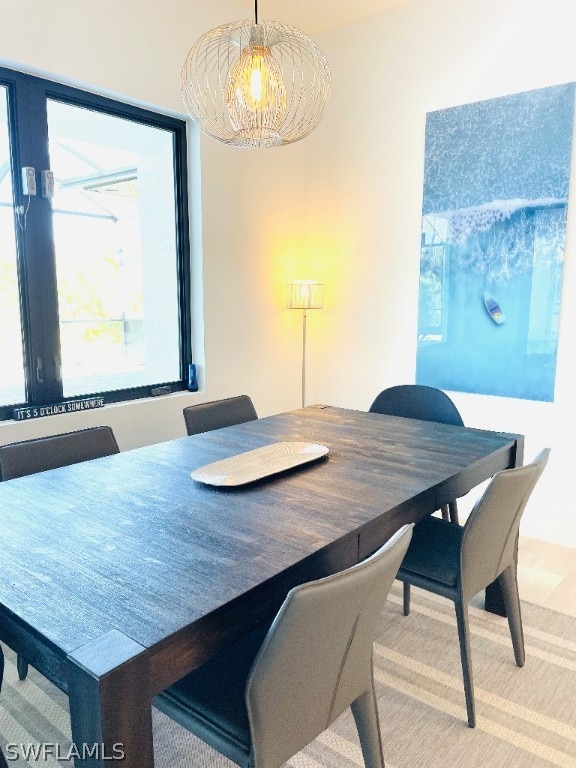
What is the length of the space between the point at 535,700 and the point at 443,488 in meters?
0.80

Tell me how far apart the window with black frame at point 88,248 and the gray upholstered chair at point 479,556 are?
1.86m

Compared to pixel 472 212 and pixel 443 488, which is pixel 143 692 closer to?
pixel 443 488

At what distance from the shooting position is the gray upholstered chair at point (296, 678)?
974 millimetres

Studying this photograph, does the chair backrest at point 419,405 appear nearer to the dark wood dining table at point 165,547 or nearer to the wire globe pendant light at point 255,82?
the dark wood dining table at point 165,547

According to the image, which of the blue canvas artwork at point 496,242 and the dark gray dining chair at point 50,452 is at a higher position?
the blue canvas artwork at point 496,242

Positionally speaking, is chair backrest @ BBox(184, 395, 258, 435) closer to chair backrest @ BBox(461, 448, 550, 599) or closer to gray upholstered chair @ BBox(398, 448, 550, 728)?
gray upholstered chair @ BBox(398, 448, 550, 728)

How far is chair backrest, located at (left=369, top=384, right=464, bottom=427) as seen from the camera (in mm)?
2615

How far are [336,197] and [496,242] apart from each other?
1.18 m

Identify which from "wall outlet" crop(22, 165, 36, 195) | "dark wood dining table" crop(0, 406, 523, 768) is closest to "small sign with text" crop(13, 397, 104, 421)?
"dark wood dining table" crop(0, 406, 523, 768)

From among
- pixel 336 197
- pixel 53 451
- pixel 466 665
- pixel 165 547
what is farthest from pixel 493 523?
pixel 336 197

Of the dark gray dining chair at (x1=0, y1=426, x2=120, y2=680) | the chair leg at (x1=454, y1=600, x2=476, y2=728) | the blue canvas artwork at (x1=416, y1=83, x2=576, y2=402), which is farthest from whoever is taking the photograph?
the blue canvas artwork at (x1=416, y1=83, x2=576, y2=402)

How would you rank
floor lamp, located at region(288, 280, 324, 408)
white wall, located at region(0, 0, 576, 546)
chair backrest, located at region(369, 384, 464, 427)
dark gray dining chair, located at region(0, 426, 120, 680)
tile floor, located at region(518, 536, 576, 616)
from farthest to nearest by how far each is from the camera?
floor lamp, located at region(288, 280, 324, 408) → white wall, located at region(0, 0, 576, 546) → chair backrest, located at region(369, 384, 464, 427) → tile floor, located at region(518, 536, 576, 616) → dark gray dining chair, located at region(0, 426, 120, 680)

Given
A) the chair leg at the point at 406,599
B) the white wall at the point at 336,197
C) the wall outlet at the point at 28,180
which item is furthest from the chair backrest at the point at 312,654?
the wall outlet at the point at 28,180

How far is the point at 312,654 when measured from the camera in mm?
1032
